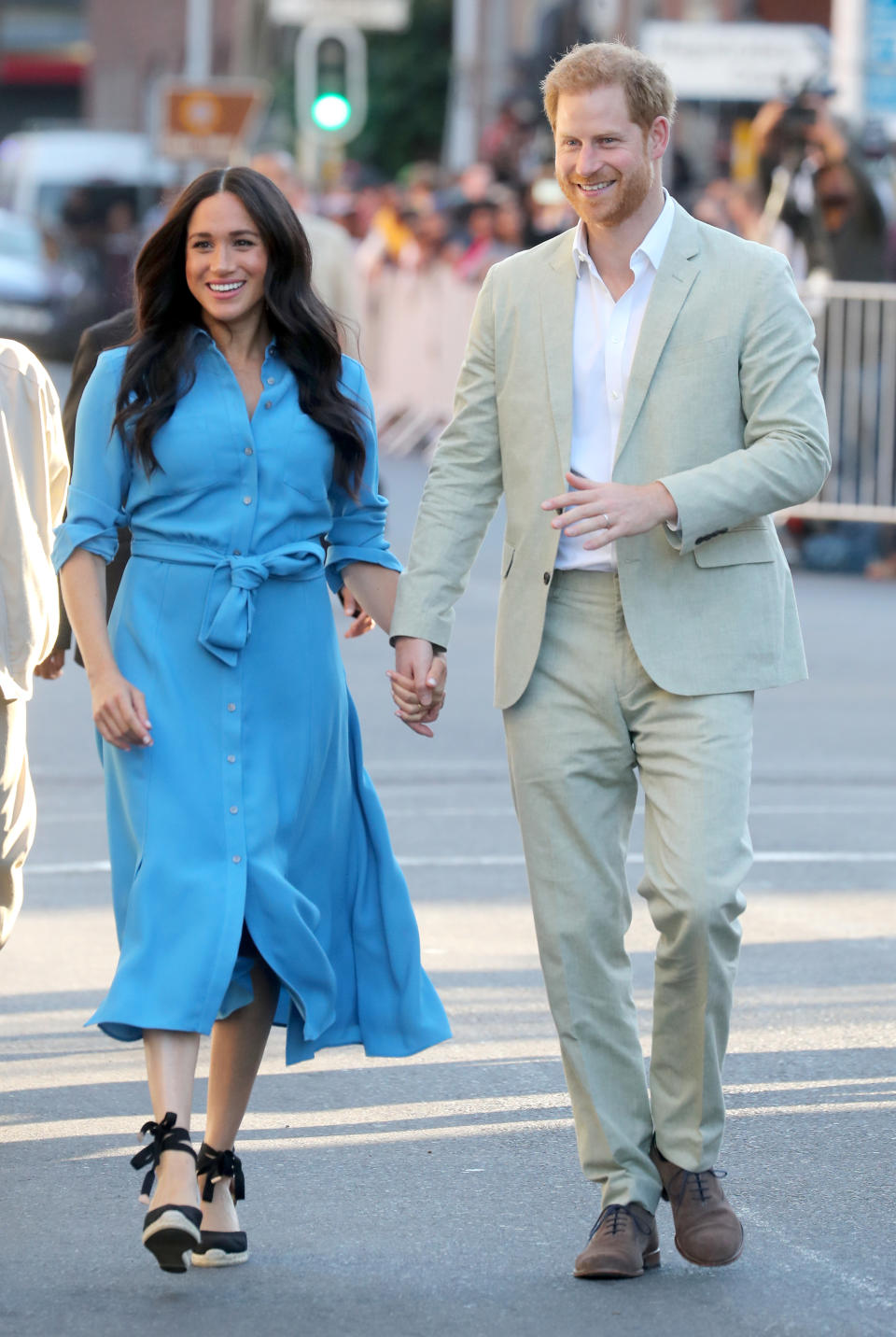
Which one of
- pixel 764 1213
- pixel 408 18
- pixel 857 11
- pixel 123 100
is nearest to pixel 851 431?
pixel 857 11

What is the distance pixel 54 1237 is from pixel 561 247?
7.12ft

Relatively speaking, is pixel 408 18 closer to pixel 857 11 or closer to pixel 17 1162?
pixel 857 11

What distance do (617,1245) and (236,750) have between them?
116 cm

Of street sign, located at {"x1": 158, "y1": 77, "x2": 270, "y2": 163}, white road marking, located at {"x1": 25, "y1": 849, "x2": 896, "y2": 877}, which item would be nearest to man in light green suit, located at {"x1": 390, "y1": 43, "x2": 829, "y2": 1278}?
white road marking, located at {"x1": 25, "y1": 849, "x2": 896, "y2": 877}

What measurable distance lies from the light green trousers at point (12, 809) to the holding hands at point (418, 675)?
0.93 m

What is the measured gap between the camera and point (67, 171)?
39281 mm

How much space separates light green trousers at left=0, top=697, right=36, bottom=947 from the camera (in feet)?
18.0

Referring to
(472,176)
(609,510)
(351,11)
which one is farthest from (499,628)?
(351,11)

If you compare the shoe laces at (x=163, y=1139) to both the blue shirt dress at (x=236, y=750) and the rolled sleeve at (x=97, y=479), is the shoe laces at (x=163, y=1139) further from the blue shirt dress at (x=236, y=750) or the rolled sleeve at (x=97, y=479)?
the rolled sleeve at (x=97, y=479)

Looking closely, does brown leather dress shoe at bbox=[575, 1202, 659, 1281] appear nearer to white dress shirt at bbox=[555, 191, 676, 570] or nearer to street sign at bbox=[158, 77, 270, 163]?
white dress shirt at bbox=[555, 191, 676, 570]

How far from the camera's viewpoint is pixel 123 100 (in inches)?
3095

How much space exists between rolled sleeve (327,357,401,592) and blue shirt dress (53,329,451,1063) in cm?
2

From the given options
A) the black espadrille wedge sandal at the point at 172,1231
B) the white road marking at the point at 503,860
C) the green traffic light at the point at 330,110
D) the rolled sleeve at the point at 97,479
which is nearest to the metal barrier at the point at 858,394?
the white road marking at the point at 503,860

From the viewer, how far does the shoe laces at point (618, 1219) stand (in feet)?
15.8
